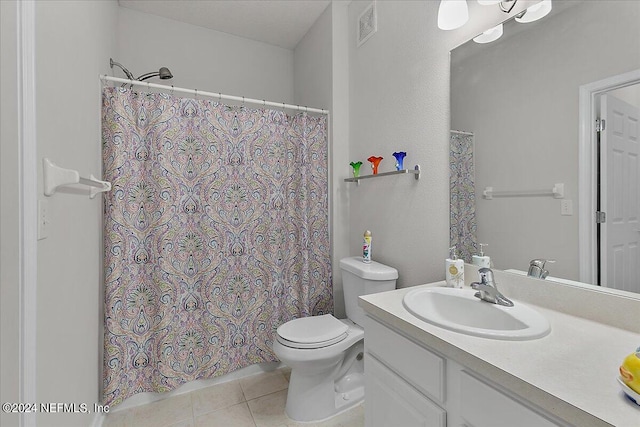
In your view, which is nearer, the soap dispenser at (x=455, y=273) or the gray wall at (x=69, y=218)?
the gray wall at (x=69, y=218)

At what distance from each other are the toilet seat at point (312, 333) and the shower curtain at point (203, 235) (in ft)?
1.23

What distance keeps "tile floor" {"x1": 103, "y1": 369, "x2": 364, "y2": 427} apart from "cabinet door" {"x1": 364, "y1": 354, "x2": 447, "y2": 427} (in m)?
0.64

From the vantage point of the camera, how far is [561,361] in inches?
26.7

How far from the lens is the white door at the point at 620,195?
84 centimetres

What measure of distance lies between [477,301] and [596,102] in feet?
2.43

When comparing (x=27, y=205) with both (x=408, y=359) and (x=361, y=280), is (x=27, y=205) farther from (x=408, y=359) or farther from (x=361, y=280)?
(x=361, y=280)

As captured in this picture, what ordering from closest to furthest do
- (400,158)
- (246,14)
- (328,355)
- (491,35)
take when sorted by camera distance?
(491,35)
(328,355)
(400,158)
(246,14)

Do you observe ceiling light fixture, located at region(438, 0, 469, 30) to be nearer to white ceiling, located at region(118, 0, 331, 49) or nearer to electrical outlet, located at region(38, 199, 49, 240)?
white ceiling, located at region(118, 0, 331, 49)

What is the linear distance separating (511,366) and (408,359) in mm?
324

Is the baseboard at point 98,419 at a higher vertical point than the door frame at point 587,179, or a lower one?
lower

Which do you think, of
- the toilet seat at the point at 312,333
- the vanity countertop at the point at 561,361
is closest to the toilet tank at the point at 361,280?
the toilet seat at the point at 312,333

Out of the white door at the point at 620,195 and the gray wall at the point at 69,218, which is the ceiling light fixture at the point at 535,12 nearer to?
the white door at the point at 620,195

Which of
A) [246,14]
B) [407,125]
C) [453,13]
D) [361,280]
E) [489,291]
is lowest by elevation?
[361,280]

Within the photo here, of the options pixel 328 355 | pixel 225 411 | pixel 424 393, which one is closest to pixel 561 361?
pixel 424 393
